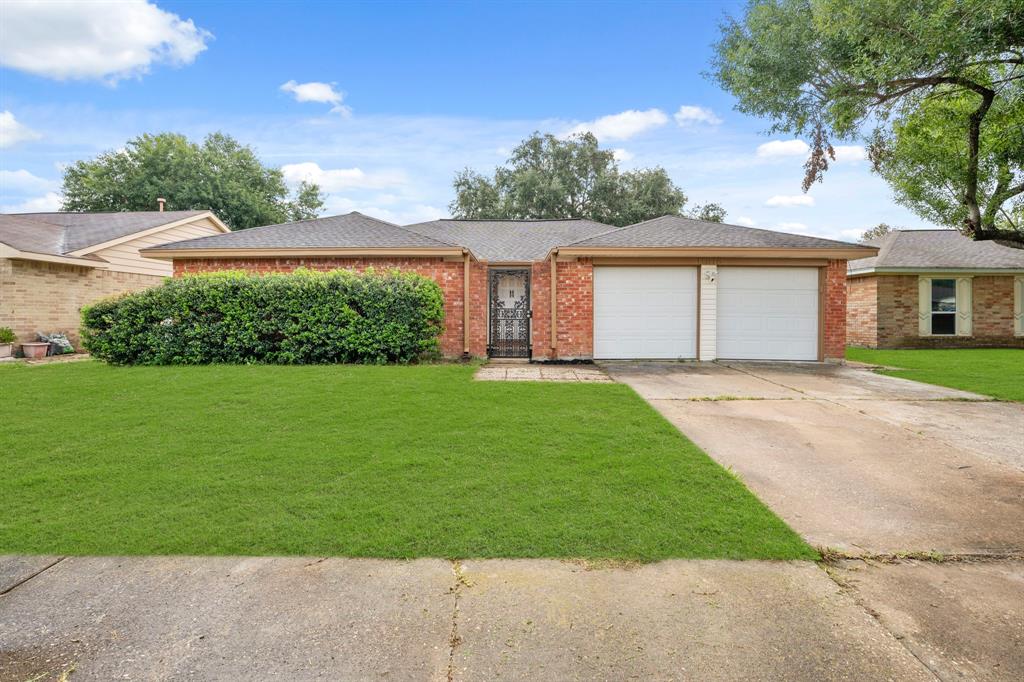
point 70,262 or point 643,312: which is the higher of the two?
point 70,262

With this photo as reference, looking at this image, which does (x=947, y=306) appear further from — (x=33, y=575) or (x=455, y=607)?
(x=33, y=575)

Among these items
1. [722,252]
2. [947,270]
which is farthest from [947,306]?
[722,252]

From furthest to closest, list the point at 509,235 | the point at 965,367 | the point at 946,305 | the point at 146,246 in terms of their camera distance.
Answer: the point at 146,246
the point at 946,305
the point at 509,235
the point at 965,367

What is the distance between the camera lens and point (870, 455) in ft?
15.0

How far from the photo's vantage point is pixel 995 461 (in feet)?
14.5

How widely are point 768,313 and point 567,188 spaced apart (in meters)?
18.9

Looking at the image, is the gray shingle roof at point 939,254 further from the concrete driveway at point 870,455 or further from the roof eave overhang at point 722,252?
the concrete driveway at point 870,455

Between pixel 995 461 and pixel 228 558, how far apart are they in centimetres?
610

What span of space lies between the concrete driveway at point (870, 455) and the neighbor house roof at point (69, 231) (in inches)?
595

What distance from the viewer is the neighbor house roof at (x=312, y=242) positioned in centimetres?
1119

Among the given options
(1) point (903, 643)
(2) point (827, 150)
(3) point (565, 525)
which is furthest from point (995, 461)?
(2) point (827, 150)

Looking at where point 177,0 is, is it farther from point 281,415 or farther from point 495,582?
point 495,582

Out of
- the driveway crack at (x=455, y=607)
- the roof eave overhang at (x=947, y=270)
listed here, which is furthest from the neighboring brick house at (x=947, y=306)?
the driveway crack at (x=455, y=607)

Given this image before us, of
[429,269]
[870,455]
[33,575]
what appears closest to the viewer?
[33,575]
